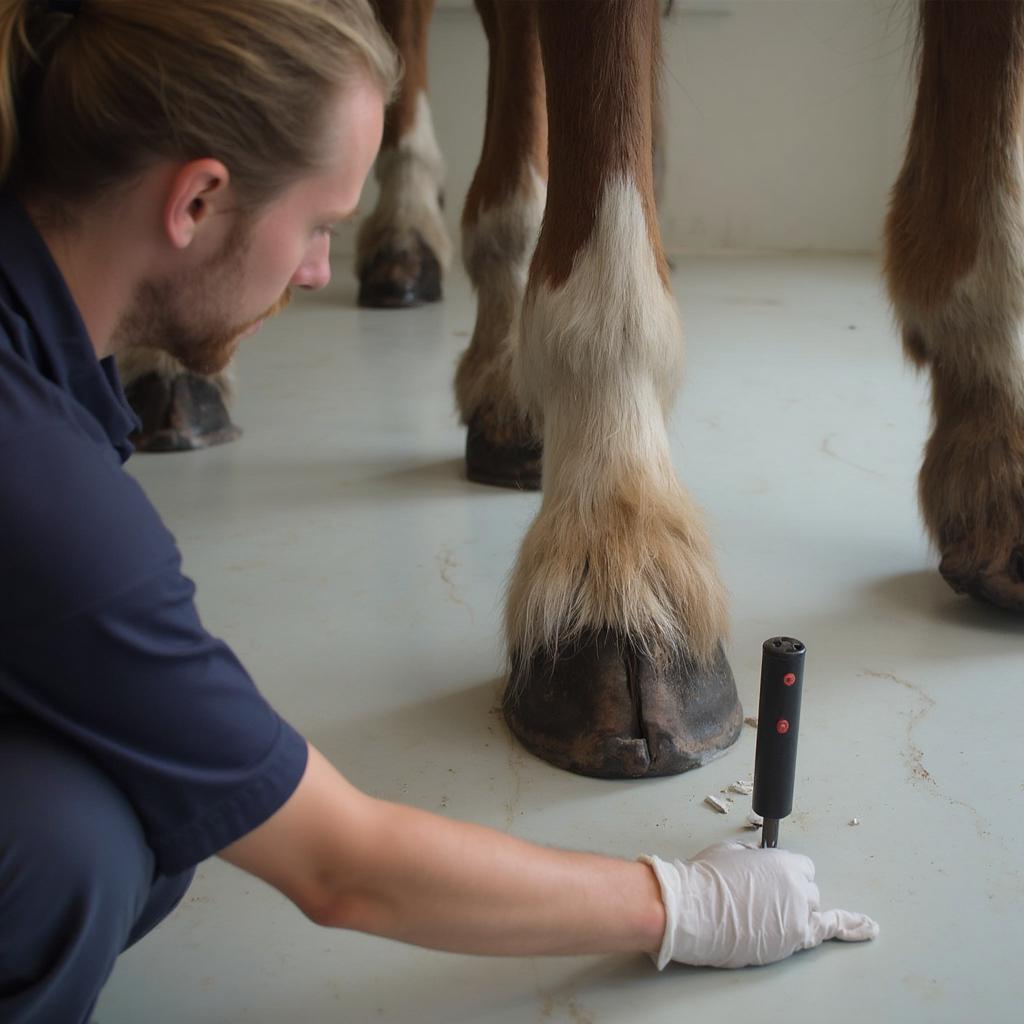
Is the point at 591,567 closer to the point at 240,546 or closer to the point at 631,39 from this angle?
the point at 631,39

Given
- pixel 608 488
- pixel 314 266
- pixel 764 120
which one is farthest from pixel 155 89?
pixel 764 120

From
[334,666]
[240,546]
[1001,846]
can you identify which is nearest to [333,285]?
[240,546]

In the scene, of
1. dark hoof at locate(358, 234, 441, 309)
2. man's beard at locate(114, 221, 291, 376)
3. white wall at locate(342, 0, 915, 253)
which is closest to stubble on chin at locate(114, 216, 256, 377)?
man's beard at locate(114, 221, 291, 376)

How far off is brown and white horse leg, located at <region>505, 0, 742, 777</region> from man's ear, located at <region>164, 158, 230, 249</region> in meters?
0.54

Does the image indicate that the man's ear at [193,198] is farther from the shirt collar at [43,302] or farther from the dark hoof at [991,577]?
the dark hoof at [991,577]

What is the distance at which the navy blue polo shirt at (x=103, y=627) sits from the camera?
0.72 metres

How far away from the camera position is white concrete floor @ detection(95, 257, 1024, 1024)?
997mm

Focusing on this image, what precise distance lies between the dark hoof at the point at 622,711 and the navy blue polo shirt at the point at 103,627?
487mm

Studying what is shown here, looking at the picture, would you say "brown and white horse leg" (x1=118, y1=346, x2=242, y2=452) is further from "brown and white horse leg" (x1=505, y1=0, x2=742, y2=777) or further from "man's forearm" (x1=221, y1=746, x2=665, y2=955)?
"man's forearm" (x1=221, y1=746, x2=665, y2=955)

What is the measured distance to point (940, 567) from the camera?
62.1 inches

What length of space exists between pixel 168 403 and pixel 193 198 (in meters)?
1.49

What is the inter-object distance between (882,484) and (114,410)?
1.46m

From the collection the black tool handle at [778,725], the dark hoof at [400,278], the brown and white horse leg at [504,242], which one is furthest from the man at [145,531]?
the dark hoof at [400,278]

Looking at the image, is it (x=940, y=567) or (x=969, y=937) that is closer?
(x=969, y=937)
